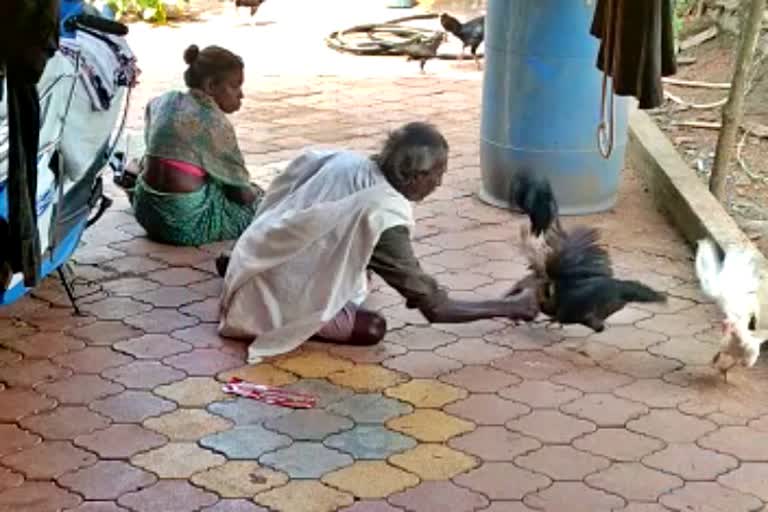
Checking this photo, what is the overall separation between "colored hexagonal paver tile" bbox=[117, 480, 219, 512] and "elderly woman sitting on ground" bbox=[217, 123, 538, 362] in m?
0.98

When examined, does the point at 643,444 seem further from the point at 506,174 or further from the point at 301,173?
the point at 506,174

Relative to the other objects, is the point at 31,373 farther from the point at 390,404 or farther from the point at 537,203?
the point at 537,203

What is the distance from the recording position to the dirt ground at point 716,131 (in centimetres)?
661

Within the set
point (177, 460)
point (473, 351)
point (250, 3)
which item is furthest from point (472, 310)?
point (250, 3)

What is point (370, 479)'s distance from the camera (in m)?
3.73

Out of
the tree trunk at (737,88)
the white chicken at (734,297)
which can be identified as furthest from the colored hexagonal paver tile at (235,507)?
the tree trunk at (737,88)

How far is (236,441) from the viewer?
396 cm

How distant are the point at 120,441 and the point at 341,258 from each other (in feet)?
3.51

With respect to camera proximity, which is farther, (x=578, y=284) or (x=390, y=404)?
(x=578, y=284)

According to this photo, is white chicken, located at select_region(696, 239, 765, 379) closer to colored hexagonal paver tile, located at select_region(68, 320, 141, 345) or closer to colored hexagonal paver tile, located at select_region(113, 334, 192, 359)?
colored hexagonal paver tile, located at select_region(113, 334, 192, 359)

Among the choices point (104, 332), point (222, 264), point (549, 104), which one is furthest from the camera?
point (549, 104)

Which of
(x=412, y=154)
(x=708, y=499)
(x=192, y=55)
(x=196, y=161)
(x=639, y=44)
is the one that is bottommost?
(x=708, y=499)

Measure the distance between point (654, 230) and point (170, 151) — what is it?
2340 mm

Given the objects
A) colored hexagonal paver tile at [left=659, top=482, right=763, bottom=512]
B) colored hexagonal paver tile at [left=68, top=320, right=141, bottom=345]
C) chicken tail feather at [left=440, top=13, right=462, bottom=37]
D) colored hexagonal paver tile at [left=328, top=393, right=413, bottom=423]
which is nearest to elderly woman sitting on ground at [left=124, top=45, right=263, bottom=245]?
colored hexagonal paver tile at [left=68, top=320, right=141, bottom=345]
